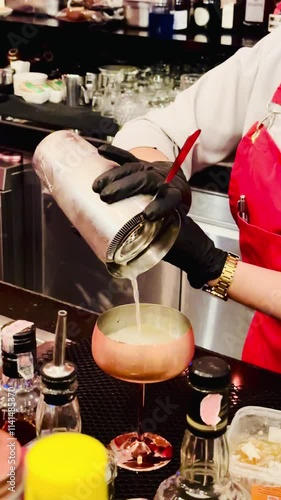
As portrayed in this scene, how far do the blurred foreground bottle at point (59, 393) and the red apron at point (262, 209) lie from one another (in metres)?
0.67

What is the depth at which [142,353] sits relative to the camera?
3.03ft

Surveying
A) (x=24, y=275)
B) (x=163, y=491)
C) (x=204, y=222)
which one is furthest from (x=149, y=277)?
(x=163, y=491)

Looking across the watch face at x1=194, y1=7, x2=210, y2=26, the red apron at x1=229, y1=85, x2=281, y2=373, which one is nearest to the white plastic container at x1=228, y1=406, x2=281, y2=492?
the red apron at x1=229, y1=85, x2=281, y2=373

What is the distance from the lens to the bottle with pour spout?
0.99 metres

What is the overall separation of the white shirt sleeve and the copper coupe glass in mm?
585

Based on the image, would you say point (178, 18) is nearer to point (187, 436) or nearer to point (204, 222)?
point (204, 222)

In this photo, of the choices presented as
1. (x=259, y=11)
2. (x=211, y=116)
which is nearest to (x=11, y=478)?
(x=211, y=116)

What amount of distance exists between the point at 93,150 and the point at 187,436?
0.51 meters

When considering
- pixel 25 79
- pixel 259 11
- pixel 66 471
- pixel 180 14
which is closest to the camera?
pixel 66 471

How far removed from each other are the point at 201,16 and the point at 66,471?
8.33ft

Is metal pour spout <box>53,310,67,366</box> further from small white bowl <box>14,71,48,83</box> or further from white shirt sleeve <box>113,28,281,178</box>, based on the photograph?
small white bowl <box>14,71,48,83</box>

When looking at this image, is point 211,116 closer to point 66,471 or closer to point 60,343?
point 60,343

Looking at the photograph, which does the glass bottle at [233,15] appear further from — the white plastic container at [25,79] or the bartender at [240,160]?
the bartender at [240,160]

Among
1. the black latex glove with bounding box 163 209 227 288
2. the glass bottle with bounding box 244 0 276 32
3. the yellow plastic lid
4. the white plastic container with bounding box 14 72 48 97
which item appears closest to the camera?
the yellow plastic lid
